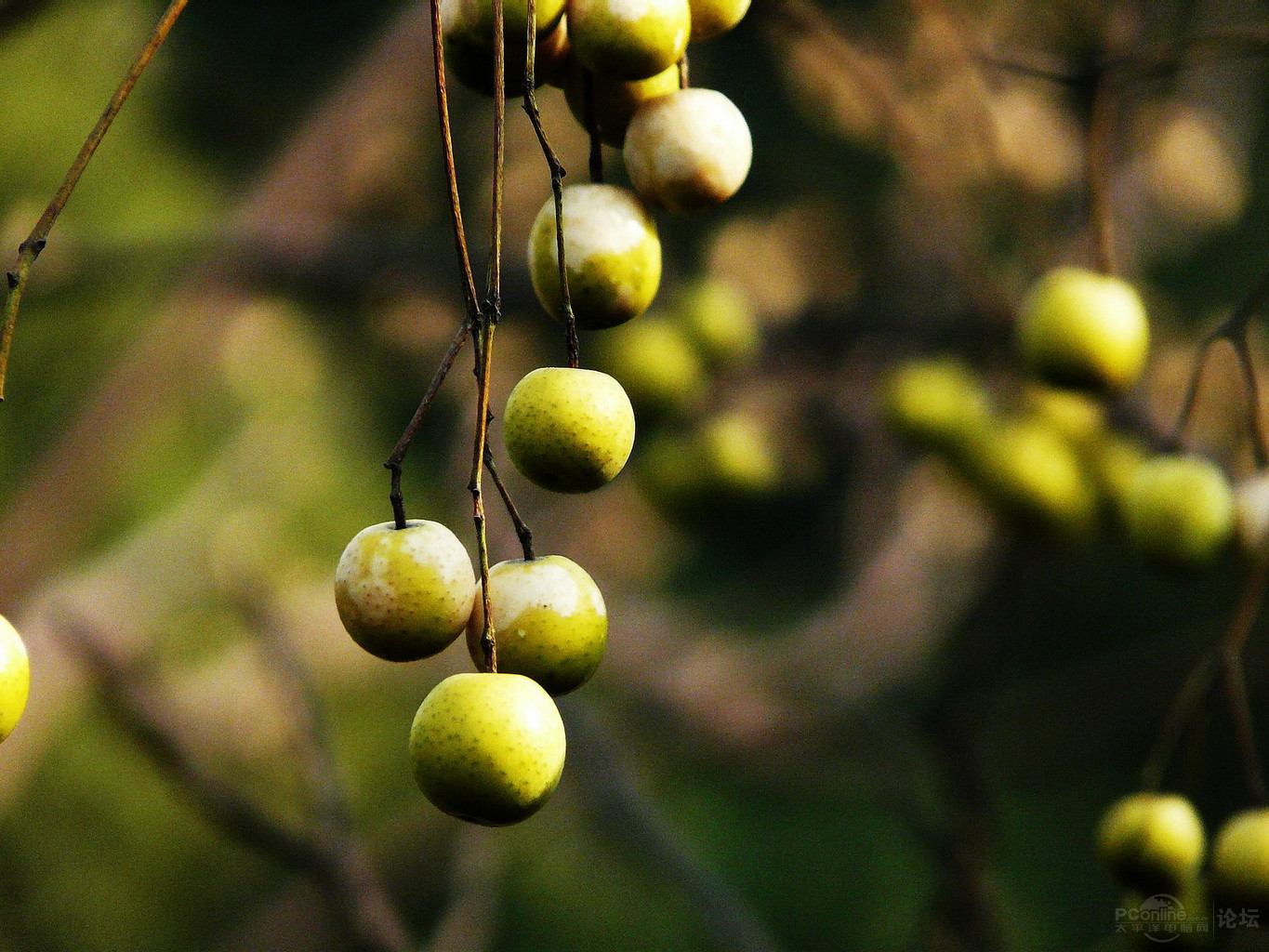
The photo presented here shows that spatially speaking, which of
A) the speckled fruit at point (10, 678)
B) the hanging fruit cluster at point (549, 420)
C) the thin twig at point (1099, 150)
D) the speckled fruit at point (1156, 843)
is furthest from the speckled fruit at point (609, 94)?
the speckled fruit at point (1156, 843)

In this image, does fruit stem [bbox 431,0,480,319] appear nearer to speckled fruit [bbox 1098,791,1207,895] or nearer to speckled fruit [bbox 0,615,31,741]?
speckled fruit [bbox 0,615,31,741]

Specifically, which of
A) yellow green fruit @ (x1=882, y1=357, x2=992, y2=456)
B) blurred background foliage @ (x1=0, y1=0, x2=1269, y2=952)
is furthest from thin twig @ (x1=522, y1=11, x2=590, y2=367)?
yellow green fruit @ (x1=882, y1=357, x2=992, y2=456)

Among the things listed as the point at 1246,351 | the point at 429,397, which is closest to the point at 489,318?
the point at 429,397

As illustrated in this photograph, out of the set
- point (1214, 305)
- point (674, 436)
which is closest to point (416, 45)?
point (674, 436)

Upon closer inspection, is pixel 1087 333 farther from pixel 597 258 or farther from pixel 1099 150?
pixel 597 258

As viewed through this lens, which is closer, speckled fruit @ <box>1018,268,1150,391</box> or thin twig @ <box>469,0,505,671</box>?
thin twig @ <box>469,0,505,671</box>
